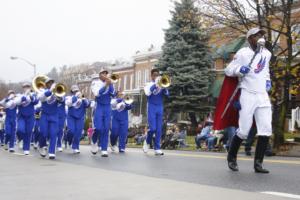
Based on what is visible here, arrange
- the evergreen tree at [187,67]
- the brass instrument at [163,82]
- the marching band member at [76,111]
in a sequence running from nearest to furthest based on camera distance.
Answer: the brass instrument at [163,82] → the marching band member at [76,111] → the evergreen tree at [187,67]

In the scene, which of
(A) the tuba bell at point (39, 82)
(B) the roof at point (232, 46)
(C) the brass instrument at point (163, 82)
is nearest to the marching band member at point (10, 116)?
(A) the tuba bell at point (39, 82)

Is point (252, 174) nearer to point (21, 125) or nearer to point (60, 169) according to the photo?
point (60, 169)

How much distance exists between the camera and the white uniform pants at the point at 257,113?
7941 mm

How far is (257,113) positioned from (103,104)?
6.36 m

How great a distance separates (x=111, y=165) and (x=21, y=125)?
5155 mm

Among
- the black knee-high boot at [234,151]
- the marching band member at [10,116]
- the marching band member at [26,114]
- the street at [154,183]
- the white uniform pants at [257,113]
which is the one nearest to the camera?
the street at [154,183]

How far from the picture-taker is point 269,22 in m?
18.0

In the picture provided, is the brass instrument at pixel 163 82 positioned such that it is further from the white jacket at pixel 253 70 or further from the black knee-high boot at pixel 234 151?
the white jacket at pixel 253 70

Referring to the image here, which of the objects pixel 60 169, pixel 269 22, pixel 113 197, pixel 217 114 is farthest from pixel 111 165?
pixel 269 22

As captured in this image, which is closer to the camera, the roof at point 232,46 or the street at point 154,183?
the street at point 154,183

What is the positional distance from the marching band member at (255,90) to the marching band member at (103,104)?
561cm

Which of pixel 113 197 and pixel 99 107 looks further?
pixel 99 107

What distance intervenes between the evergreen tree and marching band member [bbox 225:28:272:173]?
33329 mm

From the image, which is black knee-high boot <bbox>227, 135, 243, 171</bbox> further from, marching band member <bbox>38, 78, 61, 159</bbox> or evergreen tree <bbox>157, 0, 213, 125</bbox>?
evergreen tree <bbox>157, 0, 213, 125</bbox>
